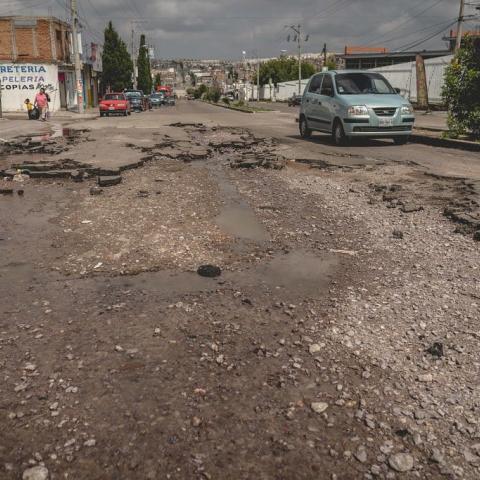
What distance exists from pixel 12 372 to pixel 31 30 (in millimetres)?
44339

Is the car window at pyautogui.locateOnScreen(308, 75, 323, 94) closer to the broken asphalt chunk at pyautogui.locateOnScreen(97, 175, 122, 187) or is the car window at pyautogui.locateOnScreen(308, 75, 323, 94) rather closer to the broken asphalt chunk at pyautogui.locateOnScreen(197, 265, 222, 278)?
the broken asphalt chunk at pyautogui.locateOnScreen(97, 175, 122, 187)

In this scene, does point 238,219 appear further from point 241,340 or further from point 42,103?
point 42,103

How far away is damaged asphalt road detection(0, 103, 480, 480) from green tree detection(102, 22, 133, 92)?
224 feet

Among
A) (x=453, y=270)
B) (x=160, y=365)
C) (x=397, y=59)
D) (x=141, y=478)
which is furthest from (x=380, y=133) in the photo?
(x=397, y=59)

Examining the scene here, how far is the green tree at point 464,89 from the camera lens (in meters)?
13.0

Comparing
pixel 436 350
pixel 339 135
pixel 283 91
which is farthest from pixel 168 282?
pixel 283 91

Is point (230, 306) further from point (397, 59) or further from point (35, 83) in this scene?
point (397, 59)

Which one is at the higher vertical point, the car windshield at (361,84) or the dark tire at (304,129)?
the car windshield at (361,84)

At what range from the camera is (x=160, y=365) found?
9.16 ft

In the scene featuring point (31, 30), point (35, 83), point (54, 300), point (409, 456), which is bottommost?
point (409, 456)

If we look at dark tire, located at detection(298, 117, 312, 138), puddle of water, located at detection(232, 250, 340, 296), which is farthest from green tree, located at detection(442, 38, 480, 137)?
puddle of water, located at detection(232, 250, 340, 296)

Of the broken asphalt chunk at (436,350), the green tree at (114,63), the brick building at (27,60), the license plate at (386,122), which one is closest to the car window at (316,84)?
the license plate at (386,122)

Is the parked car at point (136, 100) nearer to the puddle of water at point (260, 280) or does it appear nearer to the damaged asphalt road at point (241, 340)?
the damaged asphalt road at point (241, 340)

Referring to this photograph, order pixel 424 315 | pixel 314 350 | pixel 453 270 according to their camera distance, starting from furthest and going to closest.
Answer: pixel 453 270, pixel 424 315, pixel 314 350
